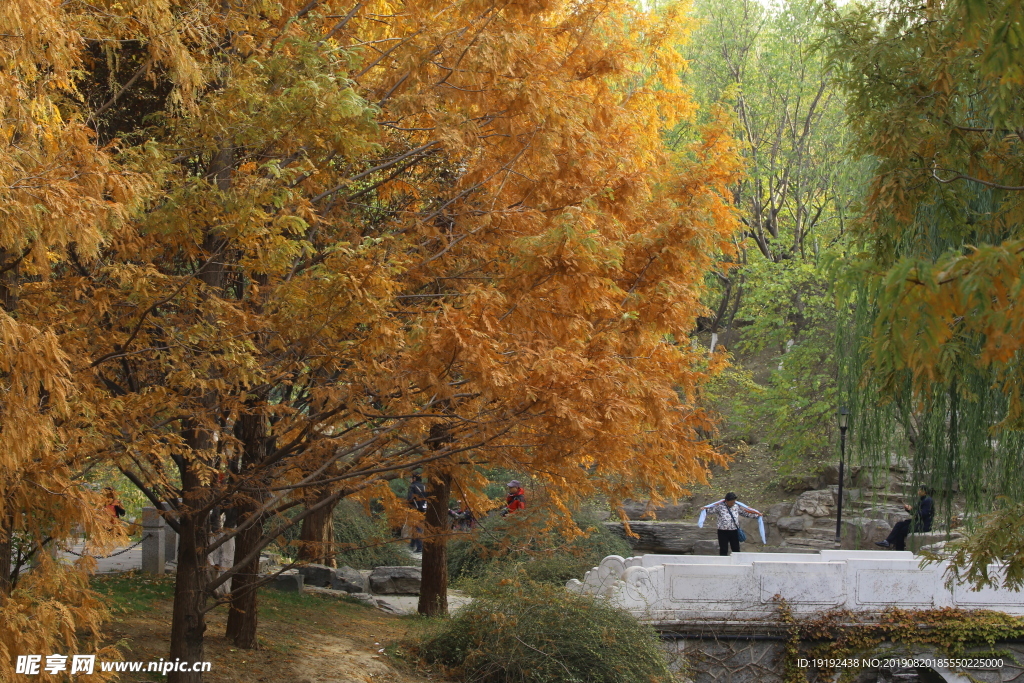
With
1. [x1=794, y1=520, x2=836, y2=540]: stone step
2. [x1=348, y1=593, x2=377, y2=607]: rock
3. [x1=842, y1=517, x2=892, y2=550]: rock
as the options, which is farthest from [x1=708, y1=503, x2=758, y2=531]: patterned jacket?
[x1=794, y1=520, x2=836, y2=540]: stone step

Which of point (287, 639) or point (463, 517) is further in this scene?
point (463, 517)

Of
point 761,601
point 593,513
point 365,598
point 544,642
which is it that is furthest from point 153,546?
point 593,513

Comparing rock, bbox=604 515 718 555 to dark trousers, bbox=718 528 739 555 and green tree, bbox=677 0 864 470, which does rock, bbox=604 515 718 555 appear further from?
dark trousers, bbox=718 528 739 555

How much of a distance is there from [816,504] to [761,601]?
11.8m

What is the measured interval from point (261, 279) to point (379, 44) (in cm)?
247

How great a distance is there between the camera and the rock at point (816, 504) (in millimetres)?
24822

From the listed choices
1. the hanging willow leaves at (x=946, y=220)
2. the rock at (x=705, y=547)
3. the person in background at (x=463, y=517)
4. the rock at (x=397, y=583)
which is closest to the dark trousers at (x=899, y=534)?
the rock at (x=705, y=547)

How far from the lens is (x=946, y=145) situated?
6234mm

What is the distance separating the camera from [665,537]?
22969 mm

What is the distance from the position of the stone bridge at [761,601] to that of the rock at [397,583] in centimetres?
489

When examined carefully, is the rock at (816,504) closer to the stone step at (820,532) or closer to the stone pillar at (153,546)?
the stone step at (820,532)

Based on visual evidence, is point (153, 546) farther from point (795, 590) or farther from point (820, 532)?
point (820, 532)

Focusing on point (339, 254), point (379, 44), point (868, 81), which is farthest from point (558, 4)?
point (339, 254)

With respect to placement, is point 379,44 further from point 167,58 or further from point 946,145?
point 946,145
